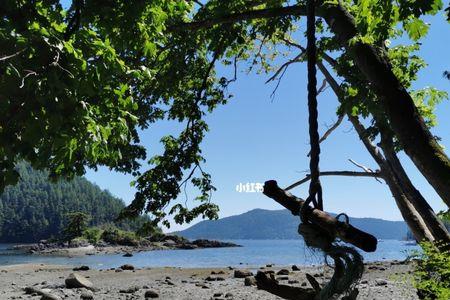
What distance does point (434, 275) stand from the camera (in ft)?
21.7

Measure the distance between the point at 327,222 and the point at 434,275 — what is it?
5.61 meters

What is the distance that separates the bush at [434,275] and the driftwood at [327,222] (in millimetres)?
4603

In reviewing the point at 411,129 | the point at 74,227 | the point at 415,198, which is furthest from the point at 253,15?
the point at 74,227

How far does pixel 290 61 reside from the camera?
1691cm

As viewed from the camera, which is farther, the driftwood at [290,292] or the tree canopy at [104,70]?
the tree canopy at [104,70]

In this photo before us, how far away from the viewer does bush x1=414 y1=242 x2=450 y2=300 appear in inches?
236

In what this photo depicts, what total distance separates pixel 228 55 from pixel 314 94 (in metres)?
12.3

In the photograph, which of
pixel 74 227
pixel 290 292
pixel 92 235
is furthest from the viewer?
pixel 92 235

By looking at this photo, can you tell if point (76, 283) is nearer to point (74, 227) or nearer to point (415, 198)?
point (415, 198)

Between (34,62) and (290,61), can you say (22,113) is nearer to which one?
(34,62)

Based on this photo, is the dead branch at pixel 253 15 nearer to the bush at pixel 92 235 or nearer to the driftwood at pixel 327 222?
the driftwood at pixel 327 222

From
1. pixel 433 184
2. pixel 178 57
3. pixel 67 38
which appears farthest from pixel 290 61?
pixel 67 38

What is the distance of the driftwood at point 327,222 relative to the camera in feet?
5.65

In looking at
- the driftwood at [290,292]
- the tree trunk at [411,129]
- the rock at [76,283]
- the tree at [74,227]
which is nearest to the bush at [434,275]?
the tree trunk at [411,129]
